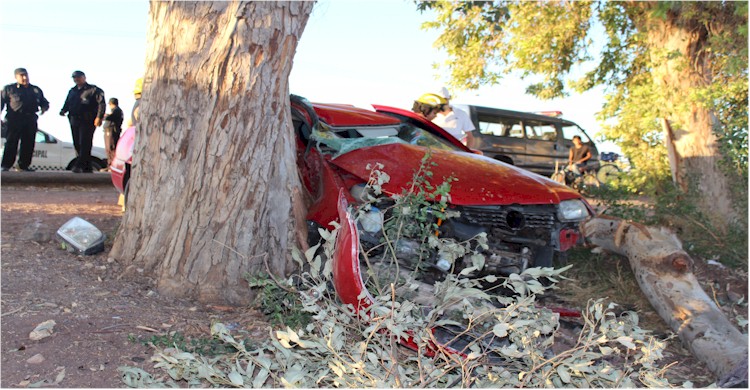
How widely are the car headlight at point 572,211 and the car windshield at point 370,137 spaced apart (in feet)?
3.52

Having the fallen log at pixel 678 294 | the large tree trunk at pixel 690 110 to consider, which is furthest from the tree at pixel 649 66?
the fallen log at pixel 678 294

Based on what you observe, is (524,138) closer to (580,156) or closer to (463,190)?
(580,156)

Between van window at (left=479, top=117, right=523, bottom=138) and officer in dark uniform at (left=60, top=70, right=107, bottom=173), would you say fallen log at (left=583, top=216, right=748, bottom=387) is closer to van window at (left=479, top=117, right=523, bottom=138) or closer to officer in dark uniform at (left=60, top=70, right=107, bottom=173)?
officer in dark uniform at (left=60, top=70, right=107, bottom=173)

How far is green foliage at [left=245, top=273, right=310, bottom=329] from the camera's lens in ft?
13.3

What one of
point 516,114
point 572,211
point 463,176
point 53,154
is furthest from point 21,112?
point 516,114

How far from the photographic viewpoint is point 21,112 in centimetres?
1070

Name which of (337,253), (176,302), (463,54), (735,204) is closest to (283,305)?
(176,302)

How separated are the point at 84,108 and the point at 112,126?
6.30 feet

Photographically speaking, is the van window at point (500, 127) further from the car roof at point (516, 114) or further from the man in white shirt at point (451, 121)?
the man in white shirt at point (451, 121)

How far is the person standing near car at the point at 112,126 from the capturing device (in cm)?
1292

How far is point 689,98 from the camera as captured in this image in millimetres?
9016

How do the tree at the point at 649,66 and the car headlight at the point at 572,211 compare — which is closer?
the car headlight at the point at 572,211

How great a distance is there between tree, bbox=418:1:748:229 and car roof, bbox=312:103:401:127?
4742 millimetres

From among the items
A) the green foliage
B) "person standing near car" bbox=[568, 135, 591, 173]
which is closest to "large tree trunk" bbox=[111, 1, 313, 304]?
the green foliage
